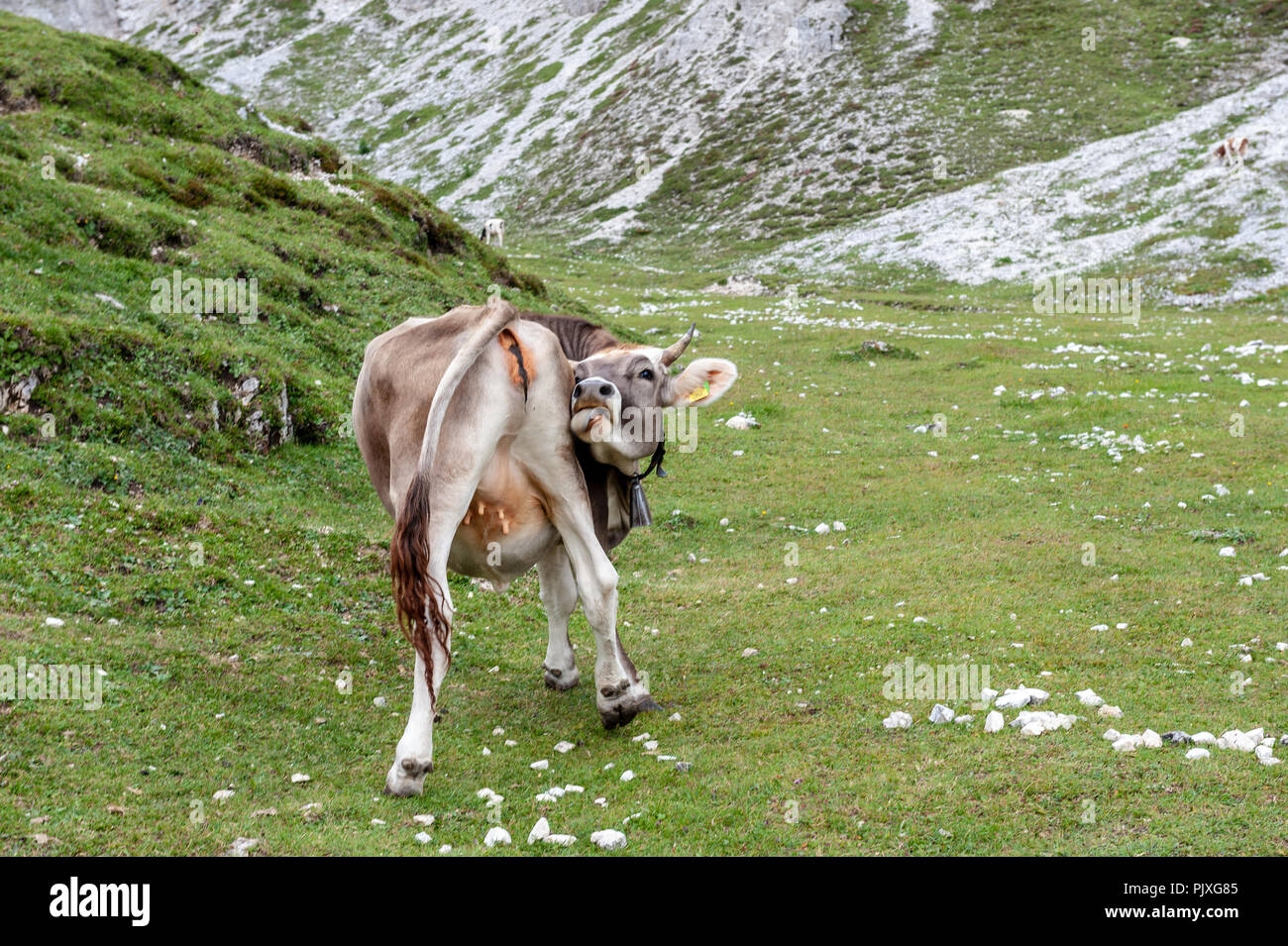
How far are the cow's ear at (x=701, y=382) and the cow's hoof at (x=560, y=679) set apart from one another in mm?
2976

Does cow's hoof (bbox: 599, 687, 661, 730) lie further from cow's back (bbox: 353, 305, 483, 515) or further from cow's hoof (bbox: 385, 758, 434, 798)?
cow's back (bbox: 353, 305, 483, 515)

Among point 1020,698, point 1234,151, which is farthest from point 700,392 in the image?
point 1234,151

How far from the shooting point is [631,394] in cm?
895

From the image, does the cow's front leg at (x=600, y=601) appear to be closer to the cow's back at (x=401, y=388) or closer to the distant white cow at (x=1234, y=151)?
the cow's back at (x=401, y=388)

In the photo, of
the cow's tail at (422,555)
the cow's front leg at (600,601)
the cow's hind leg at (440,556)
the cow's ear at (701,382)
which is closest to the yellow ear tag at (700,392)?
the cow's ear at (701,382)

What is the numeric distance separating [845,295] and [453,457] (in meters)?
40.8

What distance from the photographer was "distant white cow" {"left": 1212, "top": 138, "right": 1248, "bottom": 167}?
49062mm

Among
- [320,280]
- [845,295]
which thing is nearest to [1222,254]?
[845,295]

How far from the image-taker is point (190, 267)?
19297 mm

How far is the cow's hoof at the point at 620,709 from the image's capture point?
9.14 metres

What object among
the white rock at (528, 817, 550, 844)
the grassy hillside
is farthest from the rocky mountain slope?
the white rock at (528, 817, 550, 844)

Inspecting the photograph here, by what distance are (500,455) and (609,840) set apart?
3229 mm

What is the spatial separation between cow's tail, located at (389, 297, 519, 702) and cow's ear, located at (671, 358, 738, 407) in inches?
85.0

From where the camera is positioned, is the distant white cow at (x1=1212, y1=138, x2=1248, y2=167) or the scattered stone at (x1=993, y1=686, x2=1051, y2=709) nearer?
the scattered stone at (x1=993, y1=686, x2=1051, y2=709)
